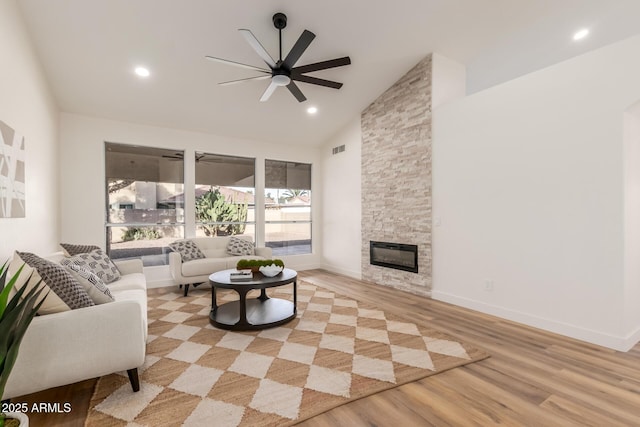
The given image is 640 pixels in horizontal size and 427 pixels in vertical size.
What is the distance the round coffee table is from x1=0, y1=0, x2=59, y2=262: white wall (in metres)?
1.78

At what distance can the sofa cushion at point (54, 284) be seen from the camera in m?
1.87

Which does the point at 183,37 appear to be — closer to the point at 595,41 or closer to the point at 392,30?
the point at 392,30

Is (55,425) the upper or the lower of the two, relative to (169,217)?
lower

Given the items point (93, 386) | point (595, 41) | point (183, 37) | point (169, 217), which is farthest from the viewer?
point (169, 217)

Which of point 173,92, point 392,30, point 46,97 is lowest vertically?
point 46,97

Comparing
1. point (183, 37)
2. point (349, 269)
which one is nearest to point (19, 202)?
point (183, 37)

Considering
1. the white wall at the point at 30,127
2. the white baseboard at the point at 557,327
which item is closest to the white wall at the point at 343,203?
the white baseboard at the point at 557,327

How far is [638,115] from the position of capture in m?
2.90

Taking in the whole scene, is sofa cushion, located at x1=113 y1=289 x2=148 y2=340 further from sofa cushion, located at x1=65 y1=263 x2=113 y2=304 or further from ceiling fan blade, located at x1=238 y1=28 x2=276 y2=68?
ceiling fan blade, located at x1=238 y1=28 x2=276 y2=68

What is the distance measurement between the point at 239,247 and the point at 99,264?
220 centimetres

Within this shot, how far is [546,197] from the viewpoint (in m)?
3.20

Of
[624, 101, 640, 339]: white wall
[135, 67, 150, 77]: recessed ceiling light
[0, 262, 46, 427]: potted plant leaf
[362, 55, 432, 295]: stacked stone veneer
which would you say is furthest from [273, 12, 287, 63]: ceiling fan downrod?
[624, 101, 640, 339]: white wall

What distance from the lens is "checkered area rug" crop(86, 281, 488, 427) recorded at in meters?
1.85

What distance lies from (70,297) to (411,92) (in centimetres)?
474
